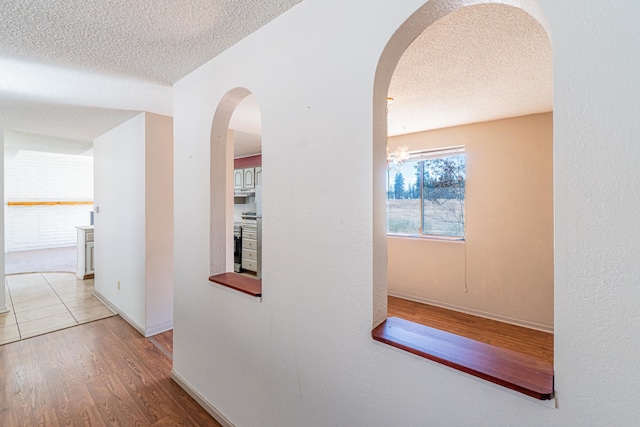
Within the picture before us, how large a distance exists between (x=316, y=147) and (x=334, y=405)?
114 cm

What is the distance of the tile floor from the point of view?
3.23m

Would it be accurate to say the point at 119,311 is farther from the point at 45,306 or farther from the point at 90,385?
the point at 90,385

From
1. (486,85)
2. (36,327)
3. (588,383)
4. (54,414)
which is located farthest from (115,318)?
(486,85)

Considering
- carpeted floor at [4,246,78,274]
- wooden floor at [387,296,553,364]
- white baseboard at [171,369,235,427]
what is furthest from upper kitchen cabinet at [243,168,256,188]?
white baseboard at [171,369,235,427]

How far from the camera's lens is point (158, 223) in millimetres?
3176

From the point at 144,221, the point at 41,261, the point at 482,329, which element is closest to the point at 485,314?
the point at 482,329

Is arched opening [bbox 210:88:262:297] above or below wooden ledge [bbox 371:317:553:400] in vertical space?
above

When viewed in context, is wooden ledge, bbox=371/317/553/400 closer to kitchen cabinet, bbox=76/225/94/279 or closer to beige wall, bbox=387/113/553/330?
beige wall, bbox=387/113/553/330

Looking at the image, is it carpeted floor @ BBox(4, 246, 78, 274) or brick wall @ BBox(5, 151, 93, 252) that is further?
brick wall @ BBox(5, 151, 93, 252)

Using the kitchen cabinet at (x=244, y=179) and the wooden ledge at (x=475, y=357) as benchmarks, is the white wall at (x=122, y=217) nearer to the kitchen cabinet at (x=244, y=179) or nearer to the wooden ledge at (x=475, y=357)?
the kitchen cabinet at (x=244, y=179)

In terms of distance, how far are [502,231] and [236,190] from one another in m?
4.81

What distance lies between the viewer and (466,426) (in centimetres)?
94

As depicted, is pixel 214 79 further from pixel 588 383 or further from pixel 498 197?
pixel 498 197

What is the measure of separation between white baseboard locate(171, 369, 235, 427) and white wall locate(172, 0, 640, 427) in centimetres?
5
